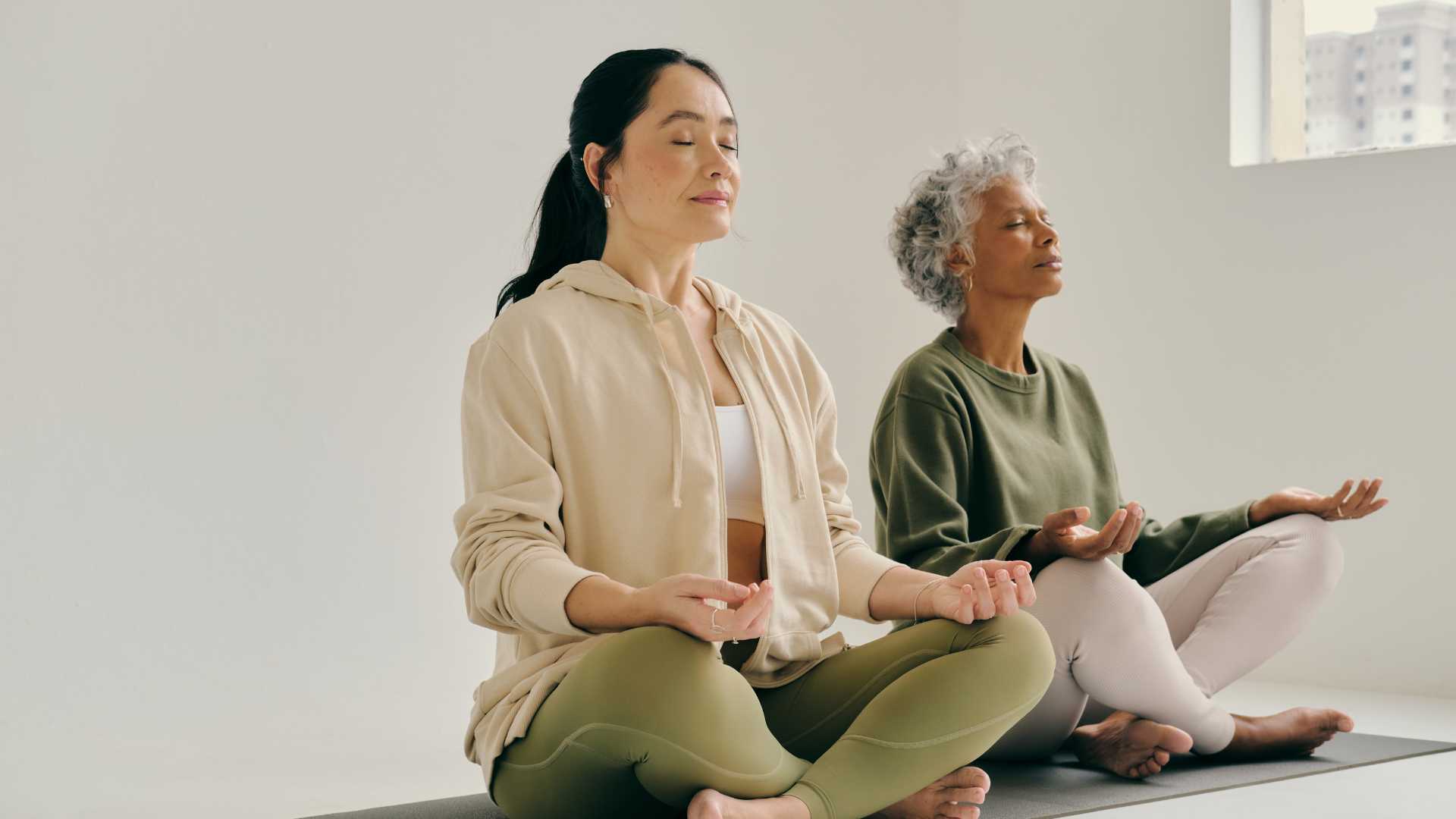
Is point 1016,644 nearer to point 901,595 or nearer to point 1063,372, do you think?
point 901,595

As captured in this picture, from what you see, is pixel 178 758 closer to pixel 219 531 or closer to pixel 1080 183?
pixel 219 531

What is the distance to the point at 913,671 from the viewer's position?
5.86 ft

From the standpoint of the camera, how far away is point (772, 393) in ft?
6.69

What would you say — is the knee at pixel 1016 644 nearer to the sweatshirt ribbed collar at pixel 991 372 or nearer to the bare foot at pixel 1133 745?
the bare foot at pixel 1133 745

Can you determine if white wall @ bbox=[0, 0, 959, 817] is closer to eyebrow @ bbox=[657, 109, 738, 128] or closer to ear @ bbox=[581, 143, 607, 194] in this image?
ear @ bbox=[581, 143, 607, 194]

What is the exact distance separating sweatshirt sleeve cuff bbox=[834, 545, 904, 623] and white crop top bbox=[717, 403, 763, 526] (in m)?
0.15

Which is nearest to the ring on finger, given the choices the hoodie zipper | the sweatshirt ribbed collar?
the hoodie zipper

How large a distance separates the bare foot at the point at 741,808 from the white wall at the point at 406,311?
3.11 feet

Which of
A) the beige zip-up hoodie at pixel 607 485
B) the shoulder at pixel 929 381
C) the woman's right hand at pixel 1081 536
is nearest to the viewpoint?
the beige zip-up hoodie at pixel 607 485

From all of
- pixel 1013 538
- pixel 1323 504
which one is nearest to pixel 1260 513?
pixel 1323 504

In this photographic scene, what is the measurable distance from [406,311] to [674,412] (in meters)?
1.61

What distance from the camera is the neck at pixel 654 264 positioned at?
2.02 meters

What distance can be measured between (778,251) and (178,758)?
2.29 m

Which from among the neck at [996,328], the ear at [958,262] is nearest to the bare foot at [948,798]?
the neck at [996,328]
